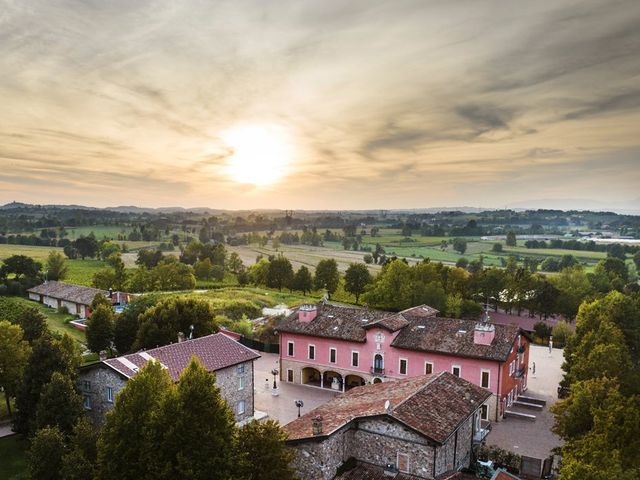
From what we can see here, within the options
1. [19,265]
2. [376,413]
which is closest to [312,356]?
[376,413]

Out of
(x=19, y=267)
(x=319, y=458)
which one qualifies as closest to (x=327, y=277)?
(x=19, y=267)

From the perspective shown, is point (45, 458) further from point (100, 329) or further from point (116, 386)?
point (100, 329)

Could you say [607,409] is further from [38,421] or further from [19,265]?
[19,265]

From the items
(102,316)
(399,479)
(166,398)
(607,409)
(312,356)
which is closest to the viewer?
(166,398)

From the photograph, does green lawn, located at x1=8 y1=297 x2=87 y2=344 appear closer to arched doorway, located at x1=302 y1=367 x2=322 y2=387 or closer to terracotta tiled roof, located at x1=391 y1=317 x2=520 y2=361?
arched doorway, located at x1=302 y1=367 x2=322 y2=387

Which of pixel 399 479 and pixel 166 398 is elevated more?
pixel 166 398

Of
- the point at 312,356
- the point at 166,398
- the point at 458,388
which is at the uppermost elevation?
the point at 166,398
